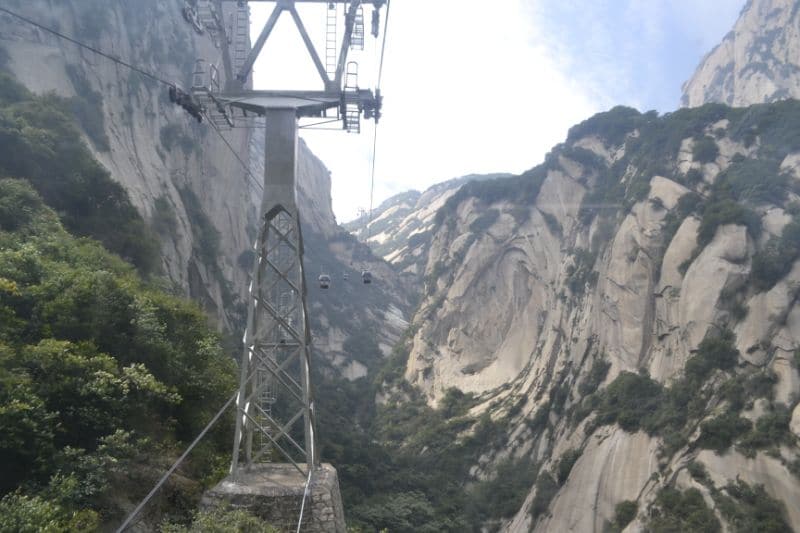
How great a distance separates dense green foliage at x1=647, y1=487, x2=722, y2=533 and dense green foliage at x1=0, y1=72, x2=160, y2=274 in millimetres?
19805

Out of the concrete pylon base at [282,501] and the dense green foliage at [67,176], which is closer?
the concrete pylon base at [282,501]

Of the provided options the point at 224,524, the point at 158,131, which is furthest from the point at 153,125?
the point at 224,524

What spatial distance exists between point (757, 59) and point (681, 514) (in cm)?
5806

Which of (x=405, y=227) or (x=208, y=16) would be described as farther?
(x=405, y=227)

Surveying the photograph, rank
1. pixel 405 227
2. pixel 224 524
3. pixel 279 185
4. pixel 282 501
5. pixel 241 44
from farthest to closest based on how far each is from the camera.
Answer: pixel 405 227 < pixel 241 44 < pixel 279 185 < pixel 282 501 < pixel 224 524

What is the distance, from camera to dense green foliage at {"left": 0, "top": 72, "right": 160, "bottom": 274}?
17469mm

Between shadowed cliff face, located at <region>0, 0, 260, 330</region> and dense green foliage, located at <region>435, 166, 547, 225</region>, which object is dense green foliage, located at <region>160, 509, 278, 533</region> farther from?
dense green foliage, located at <region>435, 166, 547, 225</region>

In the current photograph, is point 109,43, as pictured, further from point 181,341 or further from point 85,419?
point 85,419

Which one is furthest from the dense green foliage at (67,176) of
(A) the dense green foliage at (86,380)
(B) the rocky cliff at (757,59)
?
(B) the rocky cliff at (757,59)

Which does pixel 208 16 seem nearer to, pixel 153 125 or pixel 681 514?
pixel 681 514

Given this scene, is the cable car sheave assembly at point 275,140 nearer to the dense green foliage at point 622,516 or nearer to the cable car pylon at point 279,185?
the cable car pylon at point 279,185

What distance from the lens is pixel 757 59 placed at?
62.3 m

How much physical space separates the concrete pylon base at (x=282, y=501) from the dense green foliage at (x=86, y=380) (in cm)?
115

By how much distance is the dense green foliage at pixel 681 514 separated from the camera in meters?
20.1
